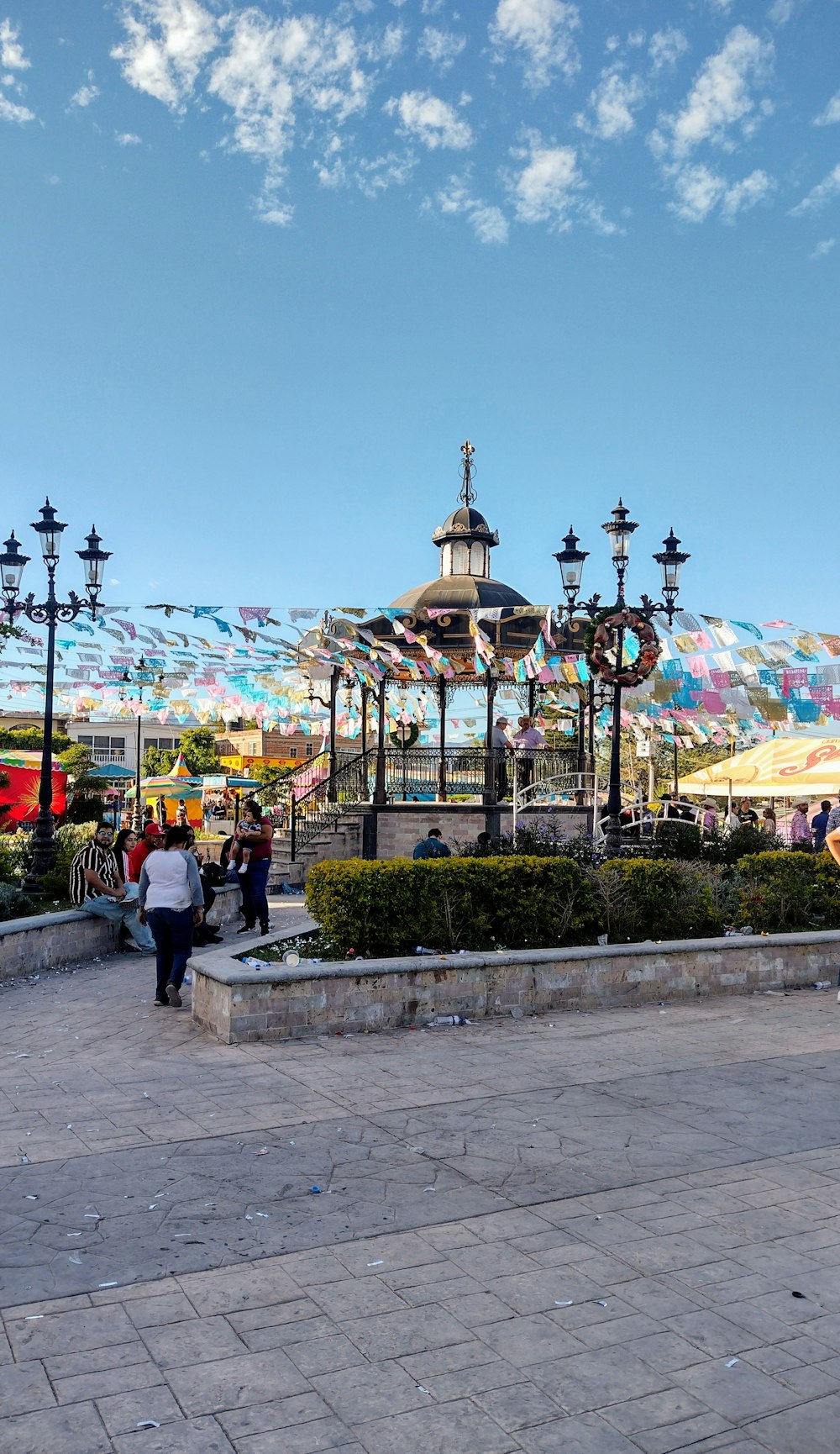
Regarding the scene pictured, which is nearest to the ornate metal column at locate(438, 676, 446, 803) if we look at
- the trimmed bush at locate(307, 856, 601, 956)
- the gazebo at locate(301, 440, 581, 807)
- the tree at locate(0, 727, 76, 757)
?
the gazebo at locate(301, 440, 581, 807)

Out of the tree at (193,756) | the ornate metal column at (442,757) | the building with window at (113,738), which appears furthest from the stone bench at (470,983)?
the building with window at (113,738)

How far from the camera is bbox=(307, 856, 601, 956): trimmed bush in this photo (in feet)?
28.2

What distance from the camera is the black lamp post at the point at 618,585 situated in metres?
13.7

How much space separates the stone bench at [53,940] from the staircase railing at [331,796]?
34.2 ft

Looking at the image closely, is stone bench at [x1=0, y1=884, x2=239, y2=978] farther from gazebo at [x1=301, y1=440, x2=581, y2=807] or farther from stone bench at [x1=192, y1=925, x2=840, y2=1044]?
gazebo at [x1=301, y1=440, x2=581, y2=807]

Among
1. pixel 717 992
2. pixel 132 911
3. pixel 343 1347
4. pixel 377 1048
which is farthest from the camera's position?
pixel 132 911

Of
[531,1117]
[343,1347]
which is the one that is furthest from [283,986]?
[343,1347]

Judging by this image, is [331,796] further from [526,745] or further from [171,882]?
[171,882]

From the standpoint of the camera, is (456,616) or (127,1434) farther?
(456,616)

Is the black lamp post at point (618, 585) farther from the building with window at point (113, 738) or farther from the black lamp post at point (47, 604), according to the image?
the building with window at point (113, 738)

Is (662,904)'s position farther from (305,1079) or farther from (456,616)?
(456,616)

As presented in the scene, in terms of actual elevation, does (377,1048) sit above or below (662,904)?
below

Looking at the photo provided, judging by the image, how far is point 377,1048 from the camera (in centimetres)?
725

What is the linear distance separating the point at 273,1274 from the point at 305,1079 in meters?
2.56
